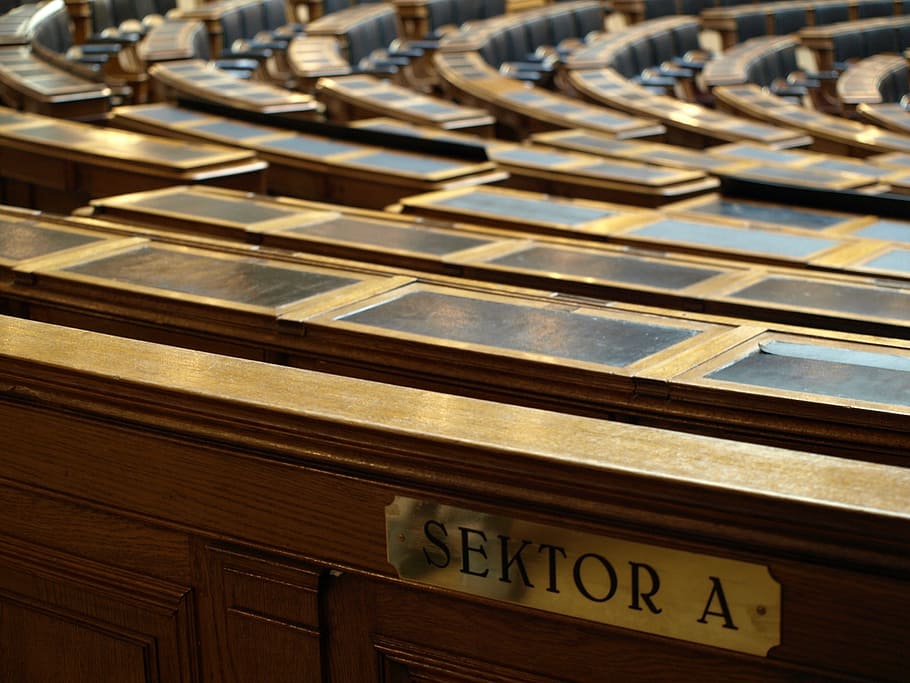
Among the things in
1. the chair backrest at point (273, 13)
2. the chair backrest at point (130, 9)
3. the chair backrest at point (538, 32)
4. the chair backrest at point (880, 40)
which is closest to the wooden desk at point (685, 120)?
the chair backrest at point (538, 32)

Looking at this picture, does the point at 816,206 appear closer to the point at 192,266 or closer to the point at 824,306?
the point at 824,306

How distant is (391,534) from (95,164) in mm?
2601

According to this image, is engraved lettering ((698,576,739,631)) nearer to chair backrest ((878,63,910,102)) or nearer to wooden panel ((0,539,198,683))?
wooden panel ((0,539,198,683))

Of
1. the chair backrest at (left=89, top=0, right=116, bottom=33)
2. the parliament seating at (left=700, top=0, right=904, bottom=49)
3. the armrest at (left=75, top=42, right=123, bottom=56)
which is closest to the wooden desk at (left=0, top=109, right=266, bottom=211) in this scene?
the armrest at (left=75, top=42, right=123, bottom=56)

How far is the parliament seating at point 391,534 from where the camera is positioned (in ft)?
3.18

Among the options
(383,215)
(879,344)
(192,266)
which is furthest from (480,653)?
(383,215)

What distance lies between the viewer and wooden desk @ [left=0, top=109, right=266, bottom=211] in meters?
3.39

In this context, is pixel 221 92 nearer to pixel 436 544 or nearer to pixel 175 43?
pixel 175 43

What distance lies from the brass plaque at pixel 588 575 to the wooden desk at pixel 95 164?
235 centimetres

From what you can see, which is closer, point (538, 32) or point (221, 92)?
point (221, 92)

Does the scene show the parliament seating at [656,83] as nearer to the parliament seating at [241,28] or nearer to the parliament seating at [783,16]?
the parliament seating at [783,16]

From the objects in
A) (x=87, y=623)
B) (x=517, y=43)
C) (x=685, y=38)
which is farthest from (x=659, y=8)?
(x=87, y=623)

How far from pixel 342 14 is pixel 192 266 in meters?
6.58

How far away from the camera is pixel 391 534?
1150mm
